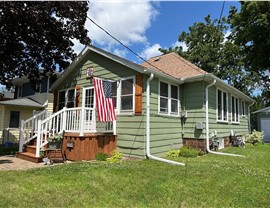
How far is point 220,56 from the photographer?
2780 centimetres

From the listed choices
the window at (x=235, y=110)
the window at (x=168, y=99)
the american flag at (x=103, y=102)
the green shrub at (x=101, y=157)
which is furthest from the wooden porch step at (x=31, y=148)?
the window at (x=235, y=110)

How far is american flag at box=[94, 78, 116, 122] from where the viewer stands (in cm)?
825

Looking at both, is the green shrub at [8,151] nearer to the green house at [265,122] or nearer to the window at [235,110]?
the window at [235,110]

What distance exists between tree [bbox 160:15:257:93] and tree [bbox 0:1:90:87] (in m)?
19.5

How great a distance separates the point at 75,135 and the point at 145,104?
8.97ft

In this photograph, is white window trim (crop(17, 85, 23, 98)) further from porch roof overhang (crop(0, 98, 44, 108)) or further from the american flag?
the american flag

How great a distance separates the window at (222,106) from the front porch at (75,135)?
599 centimetres

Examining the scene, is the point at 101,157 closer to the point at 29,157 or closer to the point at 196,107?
the point at 29,157

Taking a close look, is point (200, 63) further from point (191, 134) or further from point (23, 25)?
point (23, 25)

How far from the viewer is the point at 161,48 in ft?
103

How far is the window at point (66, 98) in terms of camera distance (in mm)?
11336

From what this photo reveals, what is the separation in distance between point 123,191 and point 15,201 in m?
1.98

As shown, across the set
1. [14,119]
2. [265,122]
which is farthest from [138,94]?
[265,122]

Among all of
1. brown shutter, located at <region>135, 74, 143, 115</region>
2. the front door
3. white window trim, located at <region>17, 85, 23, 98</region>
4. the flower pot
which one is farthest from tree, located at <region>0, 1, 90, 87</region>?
white window trim, located at <region>17, 85, 23, 98</region>
